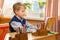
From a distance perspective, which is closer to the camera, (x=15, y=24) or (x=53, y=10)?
(x=15, y=24)

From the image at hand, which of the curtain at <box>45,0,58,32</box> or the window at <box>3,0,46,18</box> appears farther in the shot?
the window at <box>3,0,46,18</box>

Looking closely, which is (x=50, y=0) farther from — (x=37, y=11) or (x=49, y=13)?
(x=37, y=11)

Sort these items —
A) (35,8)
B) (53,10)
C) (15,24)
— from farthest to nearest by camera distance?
(35,8)
(53,10)
(15,24)

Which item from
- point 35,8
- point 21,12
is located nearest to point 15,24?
point 21,12

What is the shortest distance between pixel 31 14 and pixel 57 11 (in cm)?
68

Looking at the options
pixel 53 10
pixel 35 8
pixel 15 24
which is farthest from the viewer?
→ pixel 35 8

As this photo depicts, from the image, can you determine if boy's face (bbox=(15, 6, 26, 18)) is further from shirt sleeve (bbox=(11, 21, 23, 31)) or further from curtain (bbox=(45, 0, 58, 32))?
curtain (bbox=(45, 0, 58, 32))

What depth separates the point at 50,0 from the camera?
3.03 m

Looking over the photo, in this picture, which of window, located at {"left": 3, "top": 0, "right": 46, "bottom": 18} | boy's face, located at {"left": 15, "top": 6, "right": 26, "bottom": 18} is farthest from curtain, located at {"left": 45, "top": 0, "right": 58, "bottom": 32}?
boy's face, located at {"left": 15, "top": 6, "right": 26, "bottom": 18}

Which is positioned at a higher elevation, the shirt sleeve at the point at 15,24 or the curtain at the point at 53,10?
the curtain at the point at 53,10

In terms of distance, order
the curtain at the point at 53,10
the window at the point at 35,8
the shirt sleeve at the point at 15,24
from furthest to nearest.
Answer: the window at the point at 35,8 → the curtain at the point at 53,10 → the shirt sleeve at the point at 15,24

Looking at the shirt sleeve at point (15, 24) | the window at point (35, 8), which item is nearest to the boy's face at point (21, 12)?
the shirt sleeve at point (15, 24)

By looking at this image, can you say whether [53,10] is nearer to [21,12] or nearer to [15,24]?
[21,12]

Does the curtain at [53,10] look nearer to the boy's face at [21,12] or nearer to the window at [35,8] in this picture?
the window at [35,8]
